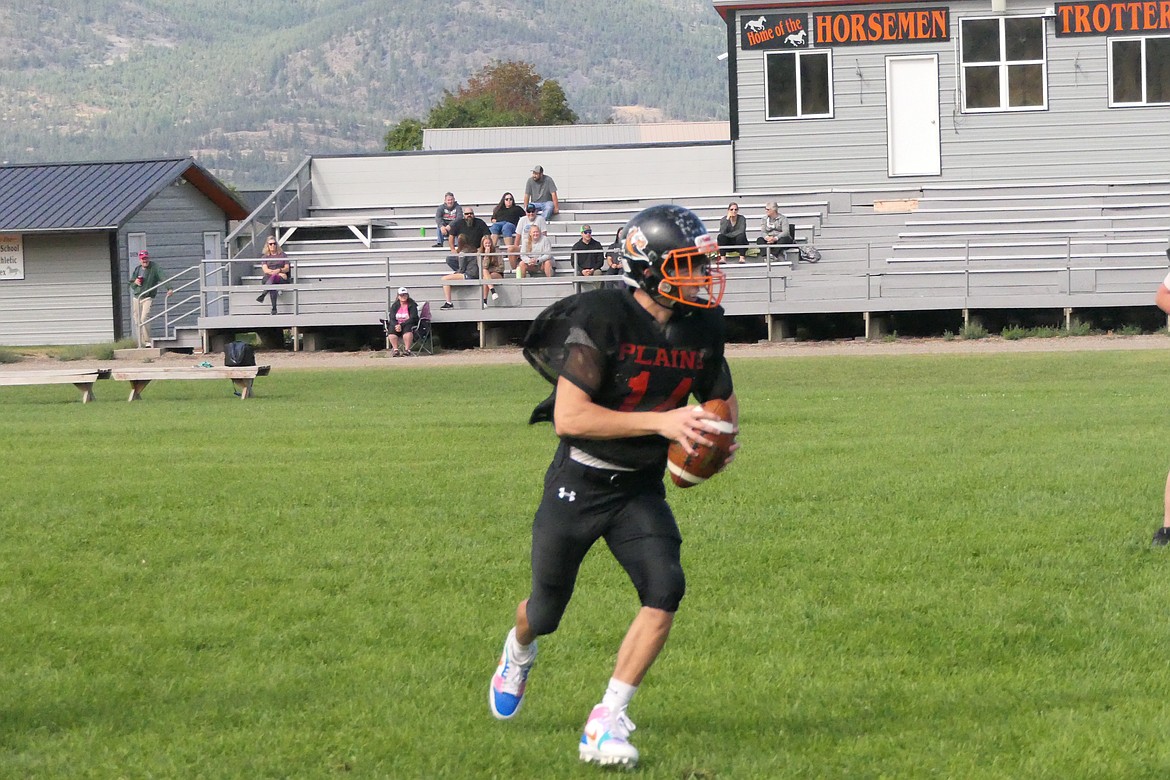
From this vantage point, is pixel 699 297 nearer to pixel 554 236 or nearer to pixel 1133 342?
pixel 1133 342

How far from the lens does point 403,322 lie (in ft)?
89.0

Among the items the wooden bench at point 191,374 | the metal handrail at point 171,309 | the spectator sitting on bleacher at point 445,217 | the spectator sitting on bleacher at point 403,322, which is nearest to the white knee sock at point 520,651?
the wooden bench at point 191,374

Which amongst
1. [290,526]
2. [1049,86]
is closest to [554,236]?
[1049,86]

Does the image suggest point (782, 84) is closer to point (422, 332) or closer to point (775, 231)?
point (775, 231)

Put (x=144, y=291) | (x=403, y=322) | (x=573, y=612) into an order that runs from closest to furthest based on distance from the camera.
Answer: (x=573, y=612)
(x=403, y=322)
(x=144, y=291)

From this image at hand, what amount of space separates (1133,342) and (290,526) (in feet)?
61.0

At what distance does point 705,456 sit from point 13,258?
3606cm

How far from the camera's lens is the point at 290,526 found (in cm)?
984

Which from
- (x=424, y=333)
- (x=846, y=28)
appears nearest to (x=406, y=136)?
(x=846, y=28)

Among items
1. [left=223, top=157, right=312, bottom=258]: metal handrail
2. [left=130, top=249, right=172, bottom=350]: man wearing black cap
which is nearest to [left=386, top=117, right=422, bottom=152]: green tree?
[left=223, top=157, right=312, bottom=258]: metal handrail

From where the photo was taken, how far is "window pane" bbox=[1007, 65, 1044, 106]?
33062mm

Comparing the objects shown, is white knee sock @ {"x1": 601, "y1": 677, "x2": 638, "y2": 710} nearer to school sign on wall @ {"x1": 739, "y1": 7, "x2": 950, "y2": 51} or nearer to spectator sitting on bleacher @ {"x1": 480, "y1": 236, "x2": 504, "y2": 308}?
spectator sitting on bleacher @ {"x1": 480, "y1": 236, "x2": 504, "y2": 308}

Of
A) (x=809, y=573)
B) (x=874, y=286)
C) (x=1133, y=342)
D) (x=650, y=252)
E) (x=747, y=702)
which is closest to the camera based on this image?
(x=650, y=252)

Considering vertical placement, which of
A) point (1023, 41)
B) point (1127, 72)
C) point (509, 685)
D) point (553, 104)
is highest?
point (553, 104)
